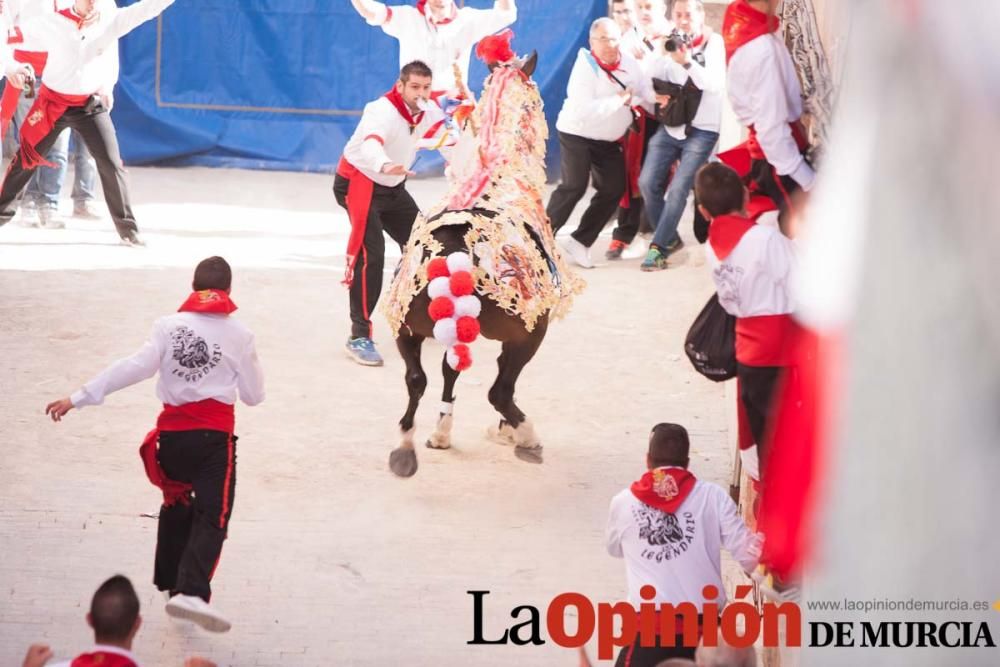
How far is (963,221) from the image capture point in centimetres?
135

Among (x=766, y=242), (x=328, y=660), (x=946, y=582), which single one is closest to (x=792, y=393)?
(x=766, y=242)

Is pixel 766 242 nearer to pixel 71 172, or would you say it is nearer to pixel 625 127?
pixel 625 127

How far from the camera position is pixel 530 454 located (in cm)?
642

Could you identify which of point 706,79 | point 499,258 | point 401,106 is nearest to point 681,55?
point 706,79

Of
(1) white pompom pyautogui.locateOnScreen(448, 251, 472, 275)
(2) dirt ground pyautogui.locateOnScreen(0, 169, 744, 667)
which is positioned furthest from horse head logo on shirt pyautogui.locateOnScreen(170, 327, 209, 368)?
(1) white pompom pyautogui.locateOnScreen(448, 251, 472, 275)

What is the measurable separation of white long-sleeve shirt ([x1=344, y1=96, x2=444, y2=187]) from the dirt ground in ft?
3.74

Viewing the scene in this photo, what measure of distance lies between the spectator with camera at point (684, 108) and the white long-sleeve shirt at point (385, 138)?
2.69 metres

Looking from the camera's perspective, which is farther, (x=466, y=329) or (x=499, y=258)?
(x=499, y=258)

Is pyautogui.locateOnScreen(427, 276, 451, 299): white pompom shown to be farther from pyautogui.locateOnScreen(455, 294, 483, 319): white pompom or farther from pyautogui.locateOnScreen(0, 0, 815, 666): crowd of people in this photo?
pyautogui.locateOnScreen(0, 0, 815, 666): crowd of people

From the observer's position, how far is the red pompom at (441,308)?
5.54 meters

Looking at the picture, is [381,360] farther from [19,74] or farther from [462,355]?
[19,74]

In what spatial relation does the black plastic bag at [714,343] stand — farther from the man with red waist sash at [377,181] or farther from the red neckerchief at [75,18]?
the red neckerchief at [75,18]

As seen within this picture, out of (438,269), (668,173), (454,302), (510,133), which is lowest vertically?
(454,302)

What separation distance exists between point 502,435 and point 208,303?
89.8 inches
